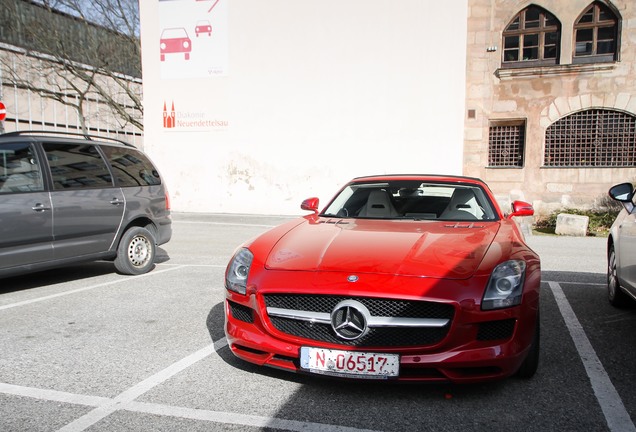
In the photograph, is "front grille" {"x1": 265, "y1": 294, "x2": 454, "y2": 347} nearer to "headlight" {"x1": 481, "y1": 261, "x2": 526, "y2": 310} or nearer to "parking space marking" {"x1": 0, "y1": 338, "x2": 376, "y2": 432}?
"headlight" {"x1": 481, "y1": 261, "x2": 526, "y2": 310}

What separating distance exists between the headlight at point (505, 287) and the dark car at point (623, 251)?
1.63m

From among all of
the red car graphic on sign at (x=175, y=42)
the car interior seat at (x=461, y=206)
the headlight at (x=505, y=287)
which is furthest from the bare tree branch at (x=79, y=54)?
the headlight at (x=505, y=287)

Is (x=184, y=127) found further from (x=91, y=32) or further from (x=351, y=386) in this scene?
(x=351, y=386)

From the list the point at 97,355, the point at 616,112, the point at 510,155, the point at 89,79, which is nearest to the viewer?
the point at 97,355

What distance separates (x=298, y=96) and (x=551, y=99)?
25.2ft

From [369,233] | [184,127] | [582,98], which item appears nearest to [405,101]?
[582,98]

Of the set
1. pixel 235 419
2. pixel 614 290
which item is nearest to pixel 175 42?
pixel 614 290

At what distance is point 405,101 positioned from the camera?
16.1 metres

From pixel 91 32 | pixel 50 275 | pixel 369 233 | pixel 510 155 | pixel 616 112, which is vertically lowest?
pixel 50 275

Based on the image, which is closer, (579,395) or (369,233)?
(579,395)

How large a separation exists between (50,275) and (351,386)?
5.27 meters

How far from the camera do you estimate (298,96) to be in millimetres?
16969

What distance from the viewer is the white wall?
1593cm

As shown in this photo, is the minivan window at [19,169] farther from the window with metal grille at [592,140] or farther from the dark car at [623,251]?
the window with metal grille at [592,140]
